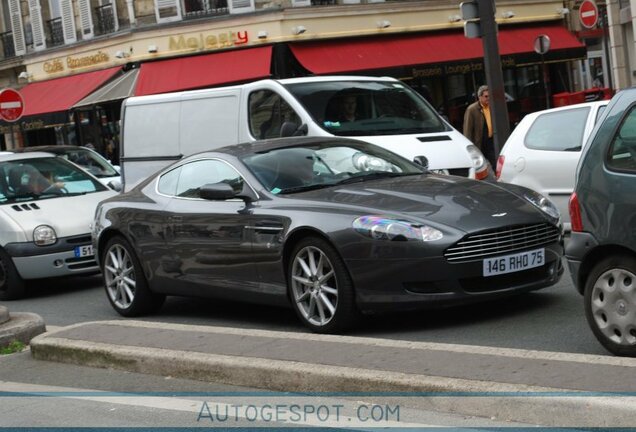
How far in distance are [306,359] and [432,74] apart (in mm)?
23103

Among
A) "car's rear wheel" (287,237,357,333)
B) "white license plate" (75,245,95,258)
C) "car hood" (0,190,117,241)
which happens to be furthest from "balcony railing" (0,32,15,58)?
"car's rear wheel" (287,237,357,333)

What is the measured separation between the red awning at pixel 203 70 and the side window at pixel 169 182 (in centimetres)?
1746

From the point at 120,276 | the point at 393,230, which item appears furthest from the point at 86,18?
the point at 393,230

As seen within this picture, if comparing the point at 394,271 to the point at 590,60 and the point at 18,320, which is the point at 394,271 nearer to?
the point at 18,320

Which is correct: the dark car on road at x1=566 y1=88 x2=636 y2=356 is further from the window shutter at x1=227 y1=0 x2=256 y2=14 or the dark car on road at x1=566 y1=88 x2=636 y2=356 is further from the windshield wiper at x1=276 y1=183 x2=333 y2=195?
the window shutter at x1=227 y1=0 x2=256 y2=14

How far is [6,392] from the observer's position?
23.3 feet

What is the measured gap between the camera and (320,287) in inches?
303

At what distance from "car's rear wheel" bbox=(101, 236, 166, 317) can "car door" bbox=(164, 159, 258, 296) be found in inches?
22.5

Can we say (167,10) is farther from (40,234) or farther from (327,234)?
(327,234)

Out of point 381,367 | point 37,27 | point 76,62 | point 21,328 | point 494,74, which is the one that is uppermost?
point 37,27

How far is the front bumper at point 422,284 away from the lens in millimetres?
7289

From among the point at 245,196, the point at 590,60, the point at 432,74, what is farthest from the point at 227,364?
the point at 590,60

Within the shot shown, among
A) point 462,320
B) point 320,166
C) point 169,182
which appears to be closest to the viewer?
point 462,320

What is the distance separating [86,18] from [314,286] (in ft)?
86.0
